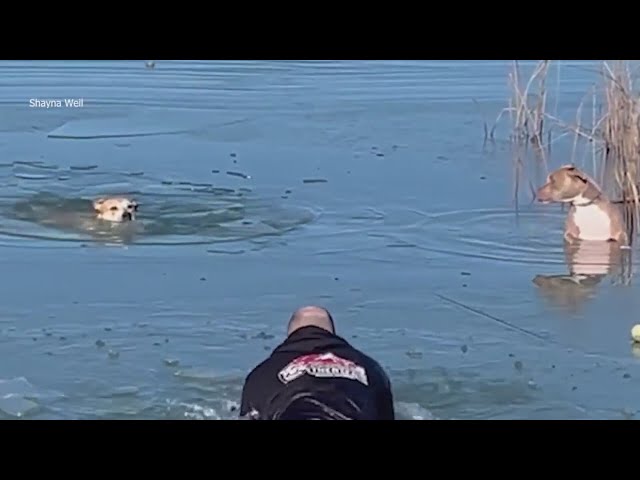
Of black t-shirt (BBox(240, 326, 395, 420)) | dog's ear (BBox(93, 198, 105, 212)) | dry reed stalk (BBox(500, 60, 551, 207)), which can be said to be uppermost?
dry reed stalk (BBox(500, 60, 551, 207))

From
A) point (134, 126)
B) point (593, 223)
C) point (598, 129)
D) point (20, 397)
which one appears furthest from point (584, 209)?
point (134, 126)

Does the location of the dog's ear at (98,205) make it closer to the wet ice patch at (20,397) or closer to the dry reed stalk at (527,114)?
the wet ice patch at (20,397)

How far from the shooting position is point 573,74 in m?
5.86

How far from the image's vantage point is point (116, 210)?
13.5 feet

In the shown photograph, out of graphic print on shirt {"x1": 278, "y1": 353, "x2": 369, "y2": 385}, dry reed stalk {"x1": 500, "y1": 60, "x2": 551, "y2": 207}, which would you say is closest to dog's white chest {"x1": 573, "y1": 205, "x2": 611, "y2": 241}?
dry reed stalk {"x1": 500, "y1": 60, "x2": 551, "y2": 207}

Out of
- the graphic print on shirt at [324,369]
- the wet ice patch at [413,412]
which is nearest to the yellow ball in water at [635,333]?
the wet ice patch at [413,412]

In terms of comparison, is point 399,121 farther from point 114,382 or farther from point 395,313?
point 114,382

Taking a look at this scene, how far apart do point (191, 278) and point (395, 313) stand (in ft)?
1.97

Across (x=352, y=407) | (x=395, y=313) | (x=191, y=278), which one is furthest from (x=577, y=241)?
(x=352, y=407)

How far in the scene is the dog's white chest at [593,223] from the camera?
402 cm

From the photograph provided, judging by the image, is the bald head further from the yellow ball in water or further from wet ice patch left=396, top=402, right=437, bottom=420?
the yellow ball in water

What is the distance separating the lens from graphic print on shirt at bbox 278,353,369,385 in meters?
2.50

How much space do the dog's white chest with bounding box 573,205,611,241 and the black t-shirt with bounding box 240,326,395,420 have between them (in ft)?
5.09

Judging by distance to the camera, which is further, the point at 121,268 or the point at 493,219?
the point at 493,219
